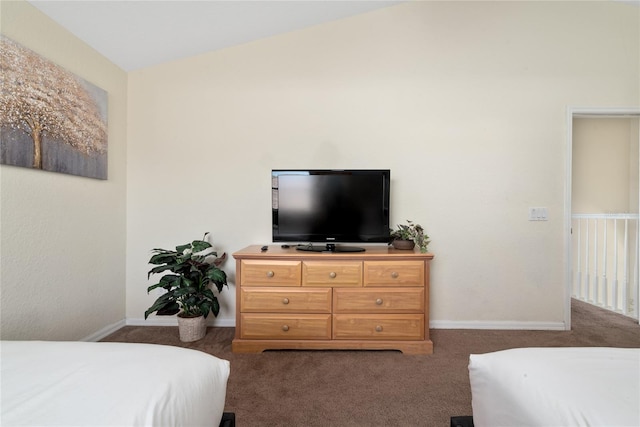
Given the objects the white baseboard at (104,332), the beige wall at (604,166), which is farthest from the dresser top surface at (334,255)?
the beige wall at (604,166)

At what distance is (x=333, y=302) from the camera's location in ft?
6.82

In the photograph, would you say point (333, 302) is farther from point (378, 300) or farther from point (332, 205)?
point (332, 205)

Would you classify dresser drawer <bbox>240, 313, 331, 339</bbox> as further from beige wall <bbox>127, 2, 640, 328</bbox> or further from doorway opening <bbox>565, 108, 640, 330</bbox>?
doorway opening <bbox>565, 108, 640, 330</bbox>

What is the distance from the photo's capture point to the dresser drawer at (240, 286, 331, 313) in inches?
81.7

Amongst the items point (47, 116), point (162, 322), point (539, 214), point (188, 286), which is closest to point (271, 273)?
point (188, 286)

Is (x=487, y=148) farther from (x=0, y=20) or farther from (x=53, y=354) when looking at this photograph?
(x=0, y=20)

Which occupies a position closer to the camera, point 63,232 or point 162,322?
point 63,232

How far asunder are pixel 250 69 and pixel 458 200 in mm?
2293

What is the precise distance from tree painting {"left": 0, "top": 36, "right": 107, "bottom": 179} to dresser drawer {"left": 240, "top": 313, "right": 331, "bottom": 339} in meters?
1.77

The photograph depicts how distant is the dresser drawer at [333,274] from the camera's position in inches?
81.9

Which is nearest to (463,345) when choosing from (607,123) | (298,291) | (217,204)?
(298,291)

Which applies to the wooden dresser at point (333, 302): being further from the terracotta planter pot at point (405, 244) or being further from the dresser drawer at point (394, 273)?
the terracotta planter pot at point (405, 244)

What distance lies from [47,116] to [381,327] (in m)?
2.74

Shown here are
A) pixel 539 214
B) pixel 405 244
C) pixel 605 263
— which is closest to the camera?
pixel 405 244
